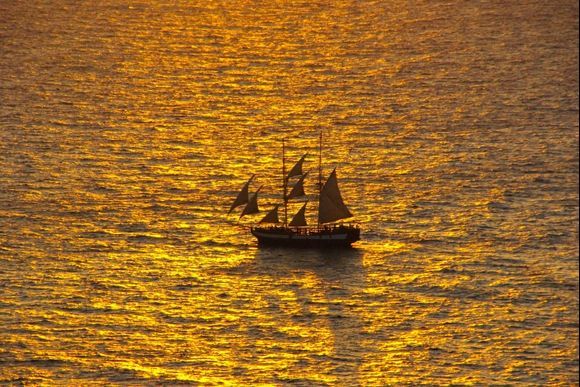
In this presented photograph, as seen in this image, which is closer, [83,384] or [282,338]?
[83,384]

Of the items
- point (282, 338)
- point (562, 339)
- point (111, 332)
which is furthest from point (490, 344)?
point (111, 332)

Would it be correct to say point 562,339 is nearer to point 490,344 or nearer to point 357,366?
point 490,344

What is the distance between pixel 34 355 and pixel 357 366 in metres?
31.1

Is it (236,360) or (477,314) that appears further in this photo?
(477,314)

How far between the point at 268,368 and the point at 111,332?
18.7 metres

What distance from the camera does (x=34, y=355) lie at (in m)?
184

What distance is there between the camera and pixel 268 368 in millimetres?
179750

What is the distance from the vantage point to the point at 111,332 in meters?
190

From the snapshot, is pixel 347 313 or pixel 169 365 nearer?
pixel 169 365

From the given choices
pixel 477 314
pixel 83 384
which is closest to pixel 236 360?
pixel 83 384

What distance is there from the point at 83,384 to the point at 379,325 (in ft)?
106

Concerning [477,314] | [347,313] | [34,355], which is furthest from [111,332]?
[477,314]

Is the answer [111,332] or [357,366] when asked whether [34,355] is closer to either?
[111,332]

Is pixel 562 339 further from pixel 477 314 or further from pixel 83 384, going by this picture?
pixel 83 384
